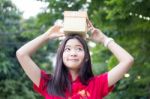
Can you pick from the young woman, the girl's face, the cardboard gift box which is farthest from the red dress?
the cardboard gift box

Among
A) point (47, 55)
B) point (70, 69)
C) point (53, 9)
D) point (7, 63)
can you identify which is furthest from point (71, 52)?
point (47, 55)

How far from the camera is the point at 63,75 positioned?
400 centimetres

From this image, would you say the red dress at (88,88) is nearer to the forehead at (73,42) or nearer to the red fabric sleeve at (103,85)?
the red fabric sleeve at (103,85)

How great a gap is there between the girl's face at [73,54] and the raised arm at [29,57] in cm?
13

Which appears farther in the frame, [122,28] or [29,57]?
[122,28]

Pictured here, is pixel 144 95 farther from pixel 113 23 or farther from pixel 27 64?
pixel 27 64

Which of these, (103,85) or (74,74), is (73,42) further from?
(103,85)

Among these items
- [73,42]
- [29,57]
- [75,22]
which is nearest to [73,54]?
[73,42]

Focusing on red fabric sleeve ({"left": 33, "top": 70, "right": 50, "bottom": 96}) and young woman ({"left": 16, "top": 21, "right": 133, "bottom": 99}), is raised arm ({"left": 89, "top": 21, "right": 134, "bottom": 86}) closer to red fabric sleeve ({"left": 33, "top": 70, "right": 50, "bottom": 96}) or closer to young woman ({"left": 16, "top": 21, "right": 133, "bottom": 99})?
young woman ({"left": 16, "top": 21, "right": 133, "bottom": 99})

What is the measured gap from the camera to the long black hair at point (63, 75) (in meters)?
3.93

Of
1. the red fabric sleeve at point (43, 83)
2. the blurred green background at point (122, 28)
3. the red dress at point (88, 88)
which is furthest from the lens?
the blurred green background at point (122, 28)

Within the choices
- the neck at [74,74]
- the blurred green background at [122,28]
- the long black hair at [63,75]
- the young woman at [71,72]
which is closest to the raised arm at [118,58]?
the young woman at [71,72]

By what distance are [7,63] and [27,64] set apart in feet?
35.3

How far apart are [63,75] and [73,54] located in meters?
0.17
